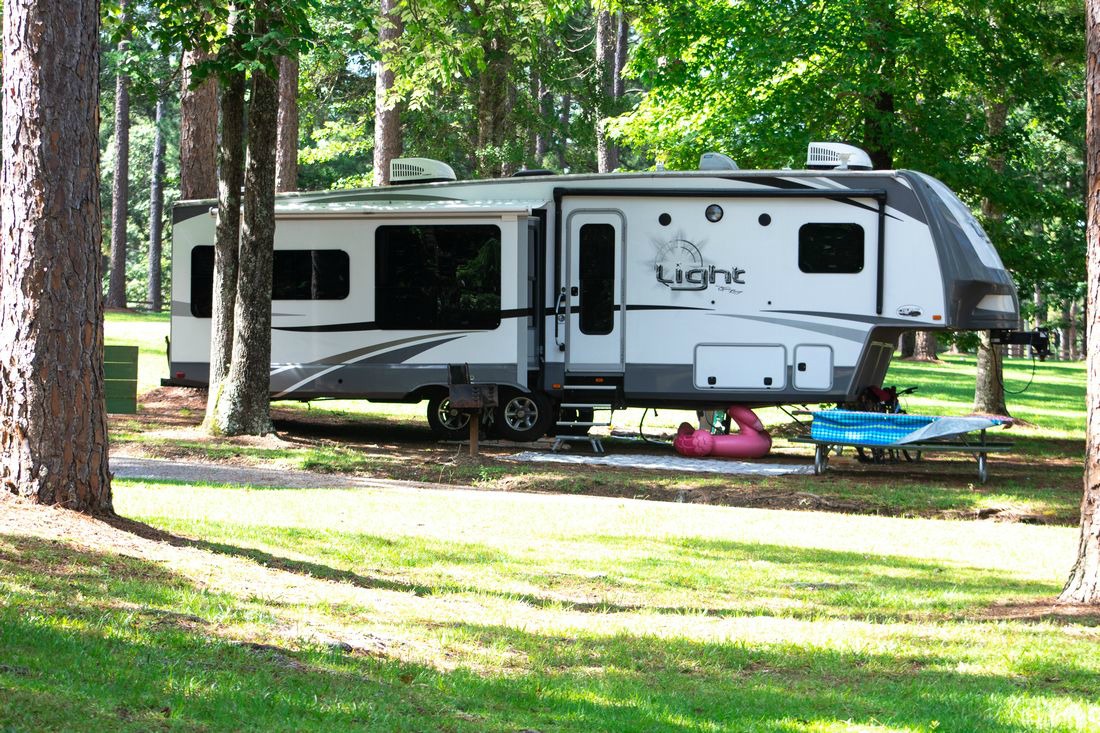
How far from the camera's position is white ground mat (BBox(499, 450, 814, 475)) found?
14203 millimetres

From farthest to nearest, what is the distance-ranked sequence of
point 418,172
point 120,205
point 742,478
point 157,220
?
point 157,220
point 120,205
point 418,172
point 742,478

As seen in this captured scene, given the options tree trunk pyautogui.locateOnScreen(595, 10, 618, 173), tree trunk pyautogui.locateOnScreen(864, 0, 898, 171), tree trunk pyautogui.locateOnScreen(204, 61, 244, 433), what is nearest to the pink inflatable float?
tree trunk pyautogui.locateOnScreen(864, 0, 898, 171)

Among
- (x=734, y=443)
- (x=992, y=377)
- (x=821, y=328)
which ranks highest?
(x=821, y=328)

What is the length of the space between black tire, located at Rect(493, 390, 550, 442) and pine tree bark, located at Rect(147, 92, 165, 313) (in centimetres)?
3044

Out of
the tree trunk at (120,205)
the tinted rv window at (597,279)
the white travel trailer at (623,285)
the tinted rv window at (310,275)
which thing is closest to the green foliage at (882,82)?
the white travel trailer at (623,285)

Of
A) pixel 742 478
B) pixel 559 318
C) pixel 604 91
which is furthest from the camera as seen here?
pixel 604 91

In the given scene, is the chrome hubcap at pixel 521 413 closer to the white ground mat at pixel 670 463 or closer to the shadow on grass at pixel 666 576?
the white ground mat at pixel 670 463

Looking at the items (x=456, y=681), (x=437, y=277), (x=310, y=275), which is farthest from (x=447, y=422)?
(x=456, y=681)

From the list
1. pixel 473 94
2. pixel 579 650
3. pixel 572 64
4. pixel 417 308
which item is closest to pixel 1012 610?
pixel 579 650

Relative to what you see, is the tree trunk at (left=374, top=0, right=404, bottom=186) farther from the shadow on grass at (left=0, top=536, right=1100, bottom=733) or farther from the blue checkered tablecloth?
the shadow on grass at (left=0, top=536, right=1100, bottom=733)

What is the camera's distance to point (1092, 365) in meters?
7.27

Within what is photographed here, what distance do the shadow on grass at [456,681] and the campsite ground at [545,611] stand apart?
2 centimetres

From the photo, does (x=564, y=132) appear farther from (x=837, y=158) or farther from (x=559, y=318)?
(x=837, y=158)

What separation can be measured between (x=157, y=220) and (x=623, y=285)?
35275 mm
